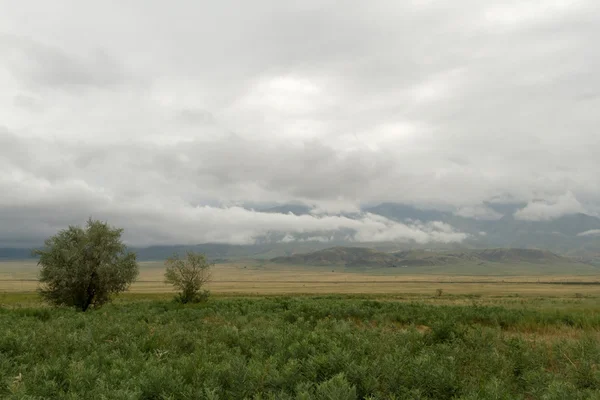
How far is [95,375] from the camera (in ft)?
31.8

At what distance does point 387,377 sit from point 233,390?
147 inches

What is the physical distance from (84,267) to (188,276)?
42.3ft

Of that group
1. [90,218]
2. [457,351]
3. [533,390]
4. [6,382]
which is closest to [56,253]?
[90,218]

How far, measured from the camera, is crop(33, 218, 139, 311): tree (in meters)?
38.6

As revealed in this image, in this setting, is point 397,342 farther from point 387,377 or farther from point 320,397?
point 320,397

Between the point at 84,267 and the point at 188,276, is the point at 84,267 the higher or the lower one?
the higher one

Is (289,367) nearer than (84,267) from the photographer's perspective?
Yes

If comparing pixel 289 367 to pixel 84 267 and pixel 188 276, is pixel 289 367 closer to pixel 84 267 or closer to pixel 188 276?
pixel 84 267

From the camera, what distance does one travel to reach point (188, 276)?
48.9 metres

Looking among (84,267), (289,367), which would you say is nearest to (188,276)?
(84,267)

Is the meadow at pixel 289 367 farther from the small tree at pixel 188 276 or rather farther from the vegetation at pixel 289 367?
the small tree at pixel 188 276

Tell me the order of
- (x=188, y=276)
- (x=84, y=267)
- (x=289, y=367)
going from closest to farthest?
(x=289, y=367) → (x=84, y=267) → (x=188, y=276)

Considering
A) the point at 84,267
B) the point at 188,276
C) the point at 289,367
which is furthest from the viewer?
the point at 188,276

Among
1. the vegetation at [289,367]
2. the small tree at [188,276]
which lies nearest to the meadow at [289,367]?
the vegetation at [289,367]
